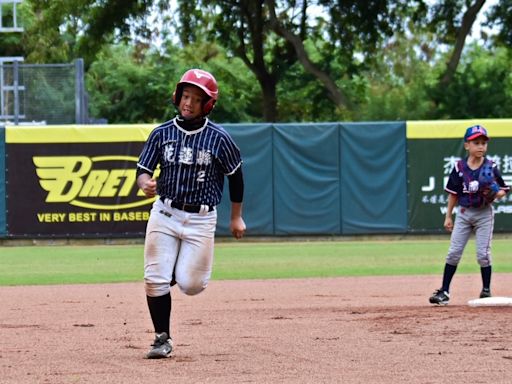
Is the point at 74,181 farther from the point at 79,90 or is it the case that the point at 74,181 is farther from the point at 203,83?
the point at 203,83

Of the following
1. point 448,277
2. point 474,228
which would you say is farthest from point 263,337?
point 474,228

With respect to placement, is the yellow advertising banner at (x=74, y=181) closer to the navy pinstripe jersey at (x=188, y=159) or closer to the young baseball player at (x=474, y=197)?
the young baseball player at (x=474, y=197)

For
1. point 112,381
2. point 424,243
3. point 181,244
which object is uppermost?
point 181,244

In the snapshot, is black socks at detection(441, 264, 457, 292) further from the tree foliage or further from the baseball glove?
the tree foliage

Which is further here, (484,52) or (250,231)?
(484,52)

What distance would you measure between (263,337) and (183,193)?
166cm

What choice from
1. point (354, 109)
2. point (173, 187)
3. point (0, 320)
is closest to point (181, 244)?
point (173, 187)

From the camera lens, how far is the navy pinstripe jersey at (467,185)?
440 inches

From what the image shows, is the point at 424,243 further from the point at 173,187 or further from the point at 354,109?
the point at 173,187

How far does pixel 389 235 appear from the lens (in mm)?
24000

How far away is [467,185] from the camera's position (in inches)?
→ 440

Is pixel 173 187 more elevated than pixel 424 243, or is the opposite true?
pixel 173 187

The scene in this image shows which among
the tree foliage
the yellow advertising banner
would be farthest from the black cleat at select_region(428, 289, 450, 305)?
the tree foliage

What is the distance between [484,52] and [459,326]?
65958 millimetres
